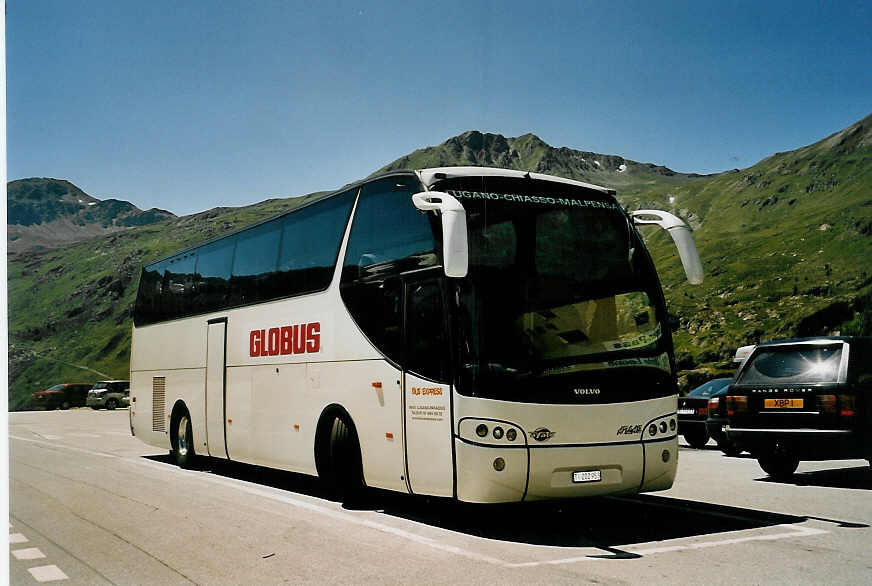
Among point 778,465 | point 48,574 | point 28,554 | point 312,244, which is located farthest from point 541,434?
point 778,465

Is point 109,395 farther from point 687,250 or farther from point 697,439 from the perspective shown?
point 687,250

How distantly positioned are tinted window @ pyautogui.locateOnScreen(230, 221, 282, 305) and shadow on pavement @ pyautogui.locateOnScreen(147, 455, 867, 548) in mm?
3265

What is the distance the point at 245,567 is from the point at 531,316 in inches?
135

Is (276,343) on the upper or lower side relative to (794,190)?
lower

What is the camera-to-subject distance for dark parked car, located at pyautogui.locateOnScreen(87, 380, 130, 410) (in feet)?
171

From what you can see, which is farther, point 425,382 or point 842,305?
point 842,305

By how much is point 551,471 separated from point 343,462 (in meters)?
3.20

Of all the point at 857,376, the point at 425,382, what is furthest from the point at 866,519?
the point at 425,382

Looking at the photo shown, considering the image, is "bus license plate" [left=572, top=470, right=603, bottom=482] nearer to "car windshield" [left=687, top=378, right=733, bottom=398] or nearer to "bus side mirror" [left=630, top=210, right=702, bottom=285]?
"bus side mirror" [left=630, top=210, right=702, bottom=285]

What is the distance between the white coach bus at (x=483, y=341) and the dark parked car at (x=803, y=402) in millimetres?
3244

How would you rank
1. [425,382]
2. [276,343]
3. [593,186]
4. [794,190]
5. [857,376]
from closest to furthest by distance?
[425,382]
[593,186]
[857,376]
[276,343]
[794,190]

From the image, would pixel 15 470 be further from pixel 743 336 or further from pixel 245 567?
pixel 743 336

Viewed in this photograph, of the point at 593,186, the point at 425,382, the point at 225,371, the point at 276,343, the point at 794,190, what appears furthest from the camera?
the point at 794,190

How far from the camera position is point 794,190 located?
6176 inches
